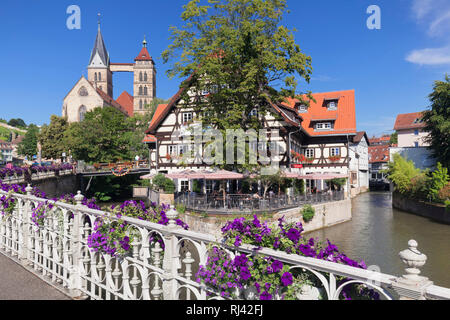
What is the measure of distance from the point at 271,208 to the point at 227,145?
4510mm

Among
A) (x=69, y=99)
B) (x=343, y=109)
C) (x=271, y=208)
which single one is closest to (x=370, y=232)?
(x=271, y=208)

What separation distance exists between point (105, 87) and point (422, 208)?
87.2 metres

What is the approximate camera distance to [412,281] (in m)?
2.07

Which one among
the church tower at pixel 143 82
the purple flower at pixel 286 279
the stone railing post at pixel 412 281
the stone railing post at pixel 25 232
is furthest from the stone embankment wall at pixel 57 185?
the church tower at pixel 143 82

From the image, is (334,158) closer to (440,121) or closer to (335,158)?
(335,158)

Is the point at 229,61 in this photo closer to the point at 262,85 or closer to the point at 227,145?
the point at 262,85

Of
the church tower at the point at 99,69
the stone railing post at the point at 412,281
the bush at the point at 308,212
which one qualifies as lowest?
the bush at the point at 308,212

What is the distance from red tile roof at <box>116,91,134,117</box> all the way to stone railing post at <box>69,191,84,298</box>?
94.7 metres

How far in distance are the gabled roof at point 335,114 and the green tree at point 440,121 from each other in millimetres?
7472

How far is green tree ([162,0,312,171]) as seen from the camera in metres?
18.5

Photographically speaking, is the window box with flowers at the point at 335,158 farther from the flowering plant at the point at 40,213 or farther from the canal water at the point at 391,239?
the flowering plant at the point at 40,213

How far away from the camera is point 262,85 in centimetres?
2053

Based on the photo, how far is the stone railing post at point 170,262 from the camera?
135 inches
